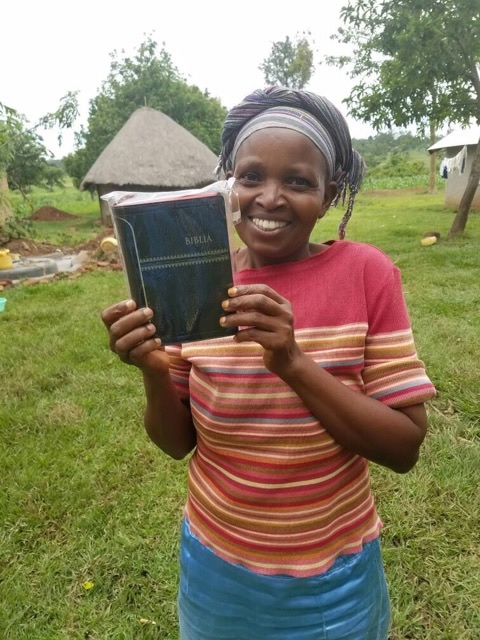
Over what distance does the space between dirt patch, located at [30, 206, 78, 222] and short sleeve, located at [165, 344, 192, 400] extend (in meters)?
20.6

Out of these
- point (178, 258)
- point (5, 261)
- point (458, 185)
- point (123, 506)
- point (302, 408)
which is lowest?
point (458, 185)

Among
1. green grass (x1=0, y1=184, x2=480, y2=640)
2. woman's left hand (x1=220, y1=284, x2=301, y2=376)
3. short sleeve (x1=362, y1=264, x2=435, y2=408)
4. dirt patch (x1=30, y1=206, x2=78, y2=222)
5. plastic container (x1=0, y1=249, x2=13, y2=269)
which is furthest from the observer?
dirt patch (x1=30, y1=206, x2=78, y2=222)

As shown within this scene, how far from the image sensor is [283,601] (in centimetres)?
110

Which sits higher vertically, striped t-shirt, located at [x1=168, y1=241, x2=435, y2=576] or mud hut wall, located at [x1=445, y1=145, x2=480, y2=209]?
striped t-shirt, located at [x1=168, y1=241, x2=435, y2=576]

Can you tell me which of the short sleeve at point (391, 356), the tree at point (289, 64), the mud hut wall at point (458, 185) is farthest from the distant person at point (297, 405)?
the tree at point (289, 64)

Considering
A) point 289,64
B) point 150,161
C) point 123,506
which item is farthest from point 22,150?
point 289,64

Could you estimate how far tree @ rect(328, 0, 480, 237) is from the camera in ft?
28.2

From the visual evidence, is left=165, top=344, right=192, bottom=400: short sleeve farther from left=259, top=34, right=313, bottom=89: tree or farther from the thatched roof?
left=259, top=34, right=313, bottom=89: tree

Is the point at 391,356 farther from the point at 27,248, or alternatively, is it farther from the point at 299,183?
the point at 27,248

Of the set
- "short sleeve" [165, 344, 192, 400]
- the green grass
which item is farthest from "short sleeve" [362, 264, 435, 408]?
the green grass

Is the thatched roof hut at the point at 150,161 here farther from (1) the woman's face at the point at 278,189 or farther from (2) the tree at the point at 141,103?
(1) the woman's face at the point at 278,189

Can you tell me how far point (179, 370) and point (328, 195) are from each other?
0.53m

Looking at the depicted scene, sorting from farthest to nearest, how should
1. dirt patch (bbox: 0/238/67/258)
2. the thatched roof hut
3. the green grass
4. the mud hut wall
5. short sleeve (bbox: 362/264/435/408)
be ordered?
the thatched roof hut < the mud hut wall < dirt patch (bbox: 0/238/67/258) < the green grass < short sleeve (bbox: 362/264/435/408)

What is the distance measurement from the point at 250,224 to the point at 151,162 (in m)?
16.5
